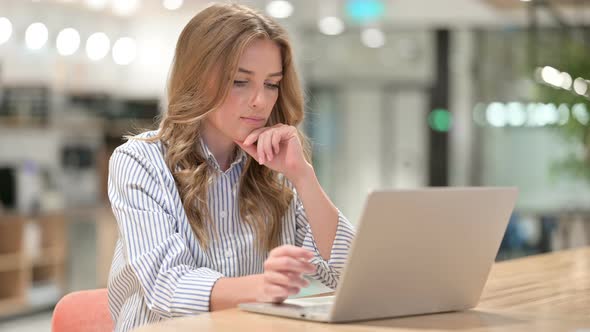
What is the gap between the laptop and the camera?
148 cm

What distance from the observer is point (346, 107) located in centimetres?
1138

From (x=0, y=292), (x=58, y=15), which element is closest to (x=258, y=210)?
(x=0, y=292)

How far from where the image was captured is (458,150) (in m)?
10.9

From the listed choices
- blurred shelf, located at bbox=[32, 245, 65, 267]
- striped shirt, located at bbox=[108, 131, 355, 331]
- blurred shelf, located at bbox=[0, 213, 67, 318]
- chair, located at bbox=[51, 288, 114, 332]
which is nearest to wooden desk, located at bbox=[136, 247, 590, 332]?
striped shirt, located at bbox=[108, 131, 355, 331]

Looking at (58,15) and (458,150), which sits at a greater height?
(58,15)

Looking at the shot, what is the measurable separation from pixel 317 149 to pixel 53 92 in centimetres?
361

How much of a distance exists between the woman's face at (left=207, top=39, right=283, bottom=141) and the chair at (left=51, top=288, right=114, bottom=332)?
454 millimetres

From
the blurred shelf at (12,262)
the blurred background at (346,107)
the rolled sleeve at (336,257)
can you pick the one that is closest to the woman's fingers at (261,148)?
the rolled sleeve at (336,257)

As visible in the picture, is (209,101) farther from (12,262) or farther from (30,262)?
(30,262)

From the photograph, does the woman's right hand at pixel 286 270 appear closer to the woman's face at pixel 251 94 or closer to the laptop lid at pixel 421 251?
the laptop lid at pixel 421 251

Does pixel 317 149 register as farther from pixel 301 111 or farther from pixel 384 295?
pixel 384 295

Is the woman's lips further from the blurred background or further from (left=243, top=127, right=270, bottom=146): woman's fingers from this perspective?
the blurred background

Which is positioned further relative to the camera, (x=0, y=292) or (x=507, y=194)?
(x=0, y=292)

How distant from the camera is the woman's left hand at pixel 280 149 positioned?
6.64ft
